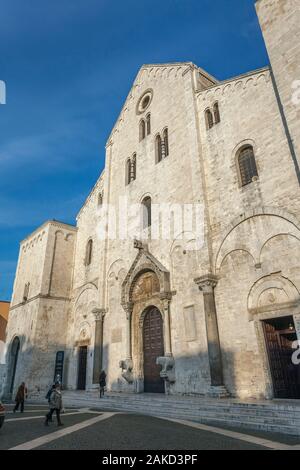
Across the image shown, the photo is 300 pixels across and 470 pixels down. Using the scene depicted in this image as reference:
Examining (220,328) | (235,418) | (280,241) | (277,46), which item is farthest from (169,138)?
(235,418)

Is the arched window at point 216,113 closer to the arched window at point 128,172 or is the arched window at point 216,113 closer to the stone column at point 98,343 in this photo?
the arched window at point 128,172

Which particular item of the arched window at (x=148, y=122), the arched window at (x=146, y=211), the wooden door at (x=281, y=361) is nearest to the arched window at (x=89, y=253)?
the arched window at (x=146, y=211)

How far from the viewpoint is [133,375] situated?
600 inches

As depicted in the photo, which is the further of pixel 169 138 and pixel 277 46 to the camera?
pixel 169 138

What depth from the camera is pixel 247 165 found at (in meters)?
12.8

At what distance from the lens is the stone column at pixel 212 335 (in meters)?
10.9

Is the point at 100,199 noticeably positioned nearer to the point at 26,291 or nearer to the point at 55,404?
the point at 26,291

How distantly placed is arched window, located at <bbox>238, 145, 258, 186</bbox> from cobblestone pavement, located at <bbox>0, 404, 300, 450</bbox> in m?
8.99

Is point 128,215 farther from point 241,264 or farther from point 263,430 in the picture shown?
point 263,430

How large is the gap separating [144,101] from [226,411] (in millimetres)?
19392

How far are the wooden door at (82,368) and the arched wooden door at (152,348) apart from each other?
6.40 metres

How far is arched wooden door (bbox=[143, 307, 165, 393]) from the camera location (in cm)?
1441

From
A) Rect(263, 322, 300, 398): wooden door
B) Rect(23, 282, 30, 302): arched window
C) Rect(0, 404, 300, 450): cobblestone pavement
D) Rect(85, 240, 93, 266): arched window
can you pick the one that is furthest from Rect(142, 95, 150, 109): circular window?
Rect(0, 404, 300, 450): cobblestone pavement

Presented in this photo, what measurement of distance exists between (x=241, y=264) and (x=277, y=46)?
8.38 m
